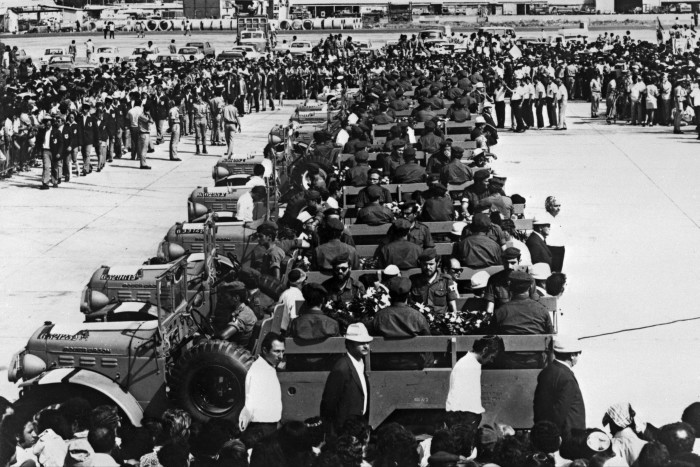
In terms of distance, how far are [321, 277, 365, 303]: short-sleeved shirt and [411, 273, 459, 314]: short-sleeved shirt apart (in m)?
0.57

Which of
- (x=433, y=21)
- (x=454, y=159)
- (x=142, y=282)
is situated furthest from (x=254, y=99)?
(x=433, y=21)

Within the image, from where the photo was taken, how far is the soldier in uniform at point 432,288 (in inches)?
439

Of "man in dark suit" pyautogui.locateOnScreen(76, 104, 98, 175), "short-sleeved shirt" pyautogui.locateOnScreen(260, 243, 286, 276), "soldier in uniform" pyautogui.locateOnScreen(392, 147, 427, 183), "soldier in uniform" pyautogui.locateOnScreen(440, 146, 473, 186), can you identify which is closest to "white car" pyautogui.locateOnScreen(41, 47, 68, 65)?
"man in dark suit" pyautogui.locateOnScreen(76, 104, 98, 175)

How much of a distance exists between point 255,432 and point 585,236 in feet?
35.6

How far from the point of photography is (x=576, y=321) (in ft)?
44.0

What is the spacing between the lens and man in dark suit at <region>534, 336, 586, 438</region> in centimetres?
841

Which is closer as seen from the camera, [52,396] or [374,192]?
[52,396]

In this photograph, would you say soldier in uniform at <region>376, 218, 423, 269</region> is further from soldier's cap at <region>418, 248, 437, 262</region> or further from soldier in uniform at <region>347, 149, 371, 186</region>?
soldier in uniform at <region>347, 149, 371, 186</region>

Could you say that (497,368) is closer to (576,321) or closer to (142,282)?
(576,321)

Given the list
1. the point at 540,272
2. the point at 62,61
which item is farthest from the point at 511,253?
the point at 62,61

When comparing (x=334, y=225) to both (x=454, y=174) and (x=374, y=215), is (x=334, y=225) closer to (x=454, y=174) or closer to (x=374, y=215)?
(x=374, y=215)

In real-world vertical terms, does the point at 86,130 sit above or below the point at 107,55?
below

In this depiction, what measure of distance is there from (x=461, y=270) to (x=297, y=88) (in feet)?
105

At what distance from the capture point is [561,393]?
8438 mm
